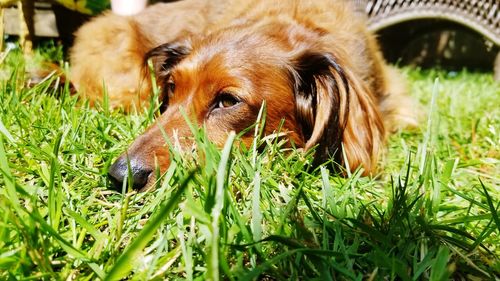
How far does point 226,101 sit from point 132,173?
0.57 metres

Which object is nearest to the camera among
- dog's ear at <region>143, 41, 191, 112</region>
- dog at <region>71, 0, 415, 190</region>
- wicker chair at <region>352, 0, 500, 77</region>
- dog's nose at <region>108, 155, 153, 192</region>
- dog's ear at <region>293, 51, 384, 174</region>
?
dog's nose at <region>108, 155, 153, 192</region>

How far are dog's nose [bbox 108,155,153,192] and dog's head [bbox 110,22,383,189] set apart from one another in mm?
220

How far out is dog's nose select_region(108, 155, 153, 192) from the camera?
4.73 feet

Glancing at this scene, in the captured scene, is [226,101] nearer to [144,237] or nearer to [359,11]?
[144,237]

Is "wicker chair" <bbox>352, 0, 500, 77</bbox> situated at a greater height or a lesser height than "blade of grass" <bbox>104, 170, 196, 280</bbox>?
greater

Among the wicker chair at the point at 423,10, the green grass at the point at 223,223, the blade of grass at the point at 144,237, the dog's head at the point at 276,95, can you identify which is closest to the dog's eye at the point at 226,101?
the dog's head at the point at 276,95

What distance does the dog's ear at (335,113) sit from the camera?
77.0 inches

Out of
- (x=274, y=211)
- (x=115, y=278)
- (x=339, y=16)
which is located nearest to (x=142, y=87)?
(x=339, y=16)

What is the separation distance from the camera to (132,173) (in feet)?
4.77

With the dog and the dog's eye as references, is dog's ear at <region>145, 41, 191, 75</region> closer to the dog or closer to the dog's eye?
the dog

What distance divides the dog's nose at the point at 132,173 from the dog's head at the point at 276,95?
0.22 m

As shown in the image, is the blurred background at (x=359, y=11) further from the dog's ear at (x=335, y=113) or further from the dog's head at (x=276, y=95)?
the dog's ear at (x=335, y=113)

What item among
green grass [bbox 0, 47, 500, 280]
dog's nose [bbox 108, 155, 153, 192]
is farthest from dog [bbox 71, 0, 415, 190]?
green grass [bbox 0, 47, 500, 280]

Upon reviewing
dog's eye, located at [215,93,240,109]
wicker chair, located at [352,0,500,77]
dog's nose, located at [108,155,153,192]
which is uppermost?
wicker chair, located at [352,0,500,77]
